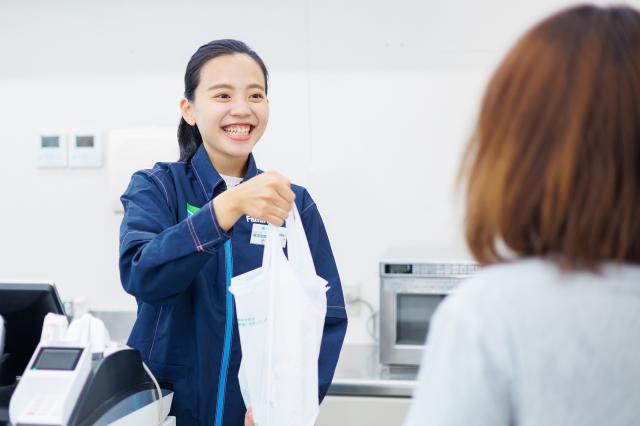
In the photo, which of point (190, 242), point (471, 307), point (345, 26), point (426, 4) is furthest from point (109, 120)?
point (471, 307)

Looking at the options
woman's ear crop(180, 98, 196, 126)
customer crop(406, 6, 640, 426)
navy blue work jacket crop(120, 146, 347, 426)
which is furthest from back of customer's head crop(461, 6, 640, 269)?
woman's ear crop(180, 98, 196, 126)

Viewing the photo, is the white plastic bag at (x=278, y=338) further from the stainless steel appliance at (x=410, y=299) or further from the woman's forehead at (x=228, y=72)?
the stainless steel appliance at (x=410, y=299)

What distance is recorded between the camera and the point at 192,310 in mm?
1401

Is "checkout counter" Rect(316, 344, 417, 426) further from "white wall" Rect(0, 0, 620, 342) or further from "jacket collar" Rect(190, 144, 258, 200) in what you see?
"jacket collar" Rect(190, 144, 258, 200)

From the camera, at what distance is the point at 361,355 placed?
247cm

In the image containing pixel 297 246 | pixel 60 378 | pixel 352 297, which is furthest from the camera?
pixel 352 297

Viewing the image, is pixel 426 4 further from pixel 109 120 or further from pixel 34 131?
pixel 34 131

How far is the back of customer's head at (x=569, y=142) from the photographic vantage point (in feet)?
1.91

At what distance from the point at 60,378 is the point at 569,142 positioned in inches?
31.6

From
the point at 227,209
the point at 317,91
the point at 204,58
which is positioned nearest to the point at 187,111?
the point at 204,58

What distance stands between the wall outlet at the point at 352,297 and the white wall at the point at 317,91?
0.09 feet

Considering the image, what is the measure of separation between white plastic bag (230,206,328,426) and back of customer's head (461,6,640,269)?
67 cm

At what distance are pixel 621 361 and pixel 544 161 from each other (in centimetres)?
18

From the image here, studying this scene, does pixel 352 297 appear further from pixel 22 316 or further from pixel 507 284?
pixel 507 284
